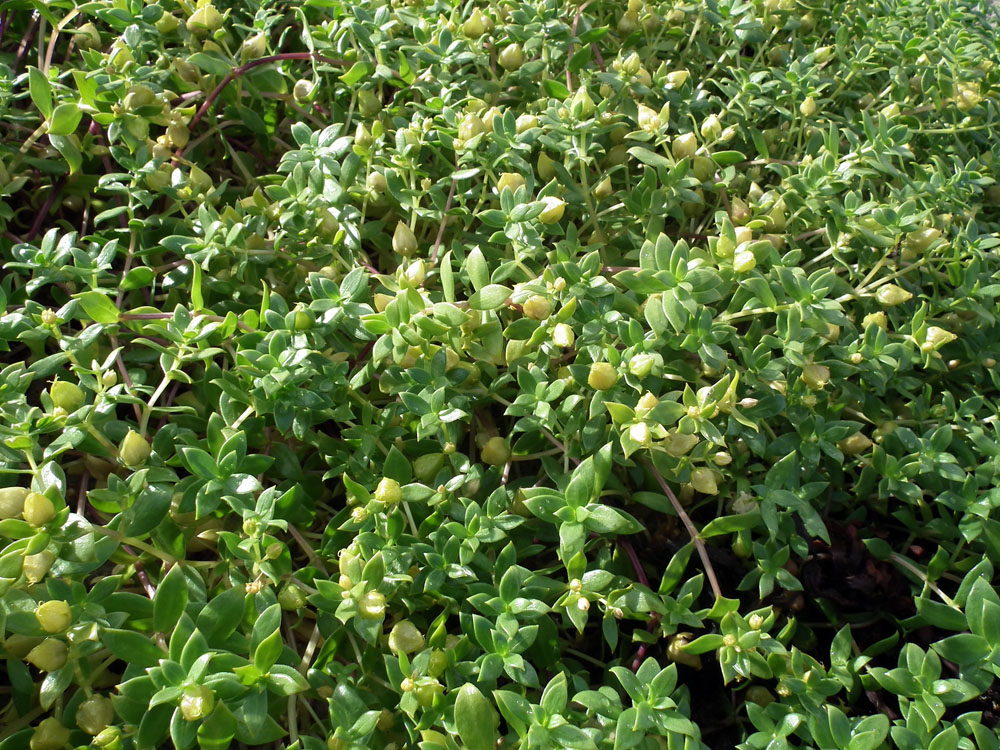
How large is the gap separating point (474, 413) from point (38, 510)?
68 cm

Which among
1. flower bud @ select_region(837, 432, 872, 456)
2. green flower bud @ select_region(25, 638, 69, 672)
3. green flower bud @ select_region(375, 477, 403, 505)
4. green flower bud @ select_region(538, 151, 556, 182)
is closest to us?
green flower bud @ select_region(25, 638, 69, 672)

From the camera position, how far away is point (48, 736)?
39.8 inches

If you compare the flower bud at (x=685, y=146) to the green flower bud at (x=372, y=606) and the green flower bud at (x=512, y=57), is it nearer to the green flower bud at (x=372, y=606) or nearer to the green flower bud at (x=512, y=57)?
the green flower bud at (x=512, y=57)

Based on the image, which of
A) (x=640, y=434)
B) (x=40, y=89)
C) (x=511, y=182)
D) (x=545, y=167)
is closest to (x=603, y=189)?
(x=545, y=167)

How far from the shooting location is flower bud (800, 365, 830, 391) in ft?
4.13

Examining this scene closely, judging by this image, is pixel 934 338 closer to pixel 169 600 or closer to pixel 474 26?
pixel 474 26

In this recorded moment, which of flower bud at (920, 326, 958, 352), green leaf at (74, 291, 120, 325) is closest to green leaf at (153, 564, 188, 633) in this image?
green leaf at (74, 291, 120, 325)

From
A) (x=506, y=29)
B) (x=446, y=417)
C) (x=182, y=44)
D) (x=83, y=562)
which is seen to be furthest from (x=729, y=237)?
(x=182, y=44)

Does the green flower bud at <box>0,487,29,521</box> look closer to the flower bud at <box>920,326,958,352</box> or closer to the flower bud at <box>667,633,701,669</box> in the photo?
the flower bud at <box>667,633,701,669</box>

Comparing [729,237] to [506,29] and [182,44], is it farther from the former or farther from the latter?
[182,44]

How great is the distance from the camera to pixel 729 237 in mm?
1264

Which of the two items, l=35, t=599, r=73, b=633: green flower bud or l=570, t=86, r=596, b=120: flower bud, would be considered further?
l=570, t=86, r=596, b=120: flower bud

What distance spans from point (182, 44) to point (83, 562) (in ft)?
4.11

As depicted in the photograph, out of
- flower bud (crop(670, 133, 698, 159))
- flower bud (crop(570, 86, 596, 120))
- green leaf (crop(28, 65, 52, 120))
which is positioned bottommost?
green leaf (crop(28, 65, 52, 120))
